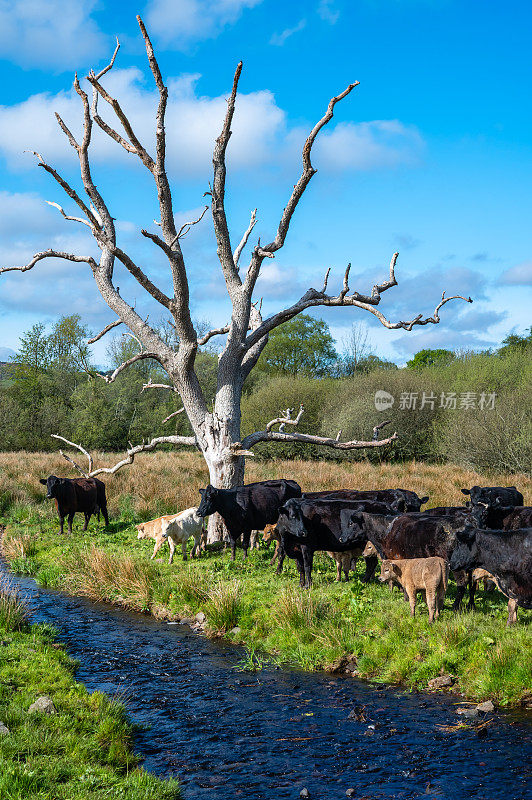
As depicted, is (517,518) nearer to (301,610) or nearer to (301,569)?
(301,569)

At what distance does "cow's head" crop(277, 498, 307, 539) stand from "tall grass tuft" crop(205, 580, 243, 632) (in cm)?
157

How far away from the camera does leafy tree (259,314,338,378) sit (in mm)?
57156

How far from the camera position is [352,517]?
1220 centimetres

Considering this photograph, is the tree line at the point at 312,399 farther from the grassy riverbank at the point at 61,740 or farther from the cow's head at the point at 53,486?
the grassy riverbank at the point at 61,740

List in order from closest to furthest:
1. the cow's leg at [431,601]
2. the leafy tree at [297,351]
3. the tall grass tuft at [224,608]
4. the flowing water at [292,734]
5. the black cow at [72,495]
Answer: the flowing water at [292,734] → the cow's leg at [431,601] → the tall grass tuft at [224,608] → the black cow at [72,495] → the leafy tree at [297,351]

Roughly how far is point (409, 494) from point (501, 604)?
150 inches

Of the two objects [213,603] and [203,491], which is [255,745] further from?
[203,491]

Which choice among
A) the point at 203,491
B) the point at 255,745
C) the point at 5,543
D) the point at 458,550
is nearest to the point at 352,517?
the point at 458,550

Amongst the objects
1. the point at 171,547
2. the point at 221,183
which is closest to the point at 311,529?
the point at 171,547

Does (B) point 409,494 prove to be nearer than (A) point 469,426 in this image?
Yes

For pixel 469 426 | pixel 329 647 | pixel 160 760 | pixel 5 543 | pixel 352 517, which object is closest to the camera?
pixel 160 760

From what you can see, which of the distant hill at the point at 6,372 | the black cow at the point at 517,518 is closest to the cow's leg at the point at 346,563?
the black cow at the point at 517,518

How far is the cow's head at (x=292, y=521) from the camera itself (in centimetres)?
1266

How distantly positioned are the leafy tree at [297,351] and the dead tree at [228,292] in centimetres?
3905
